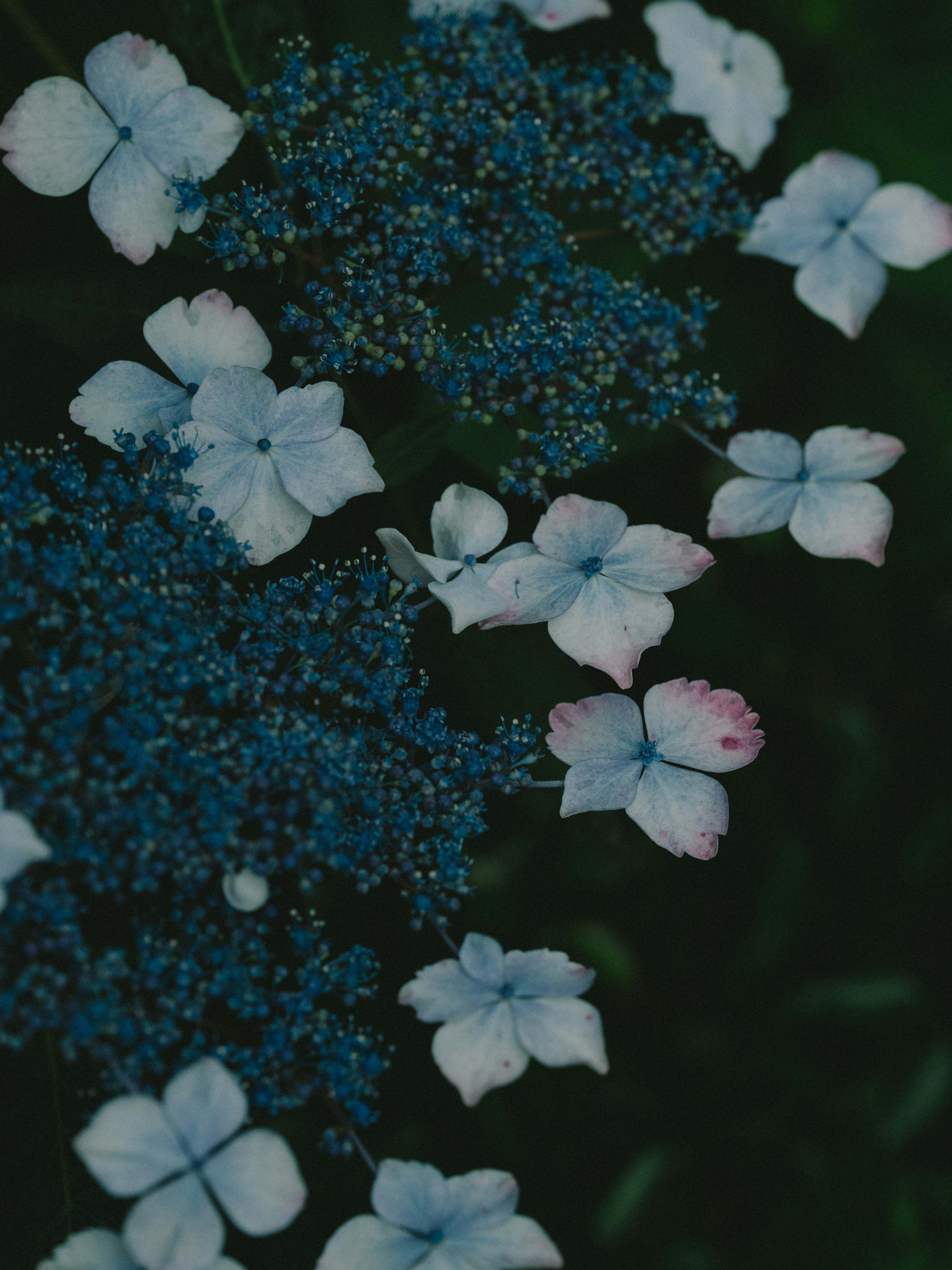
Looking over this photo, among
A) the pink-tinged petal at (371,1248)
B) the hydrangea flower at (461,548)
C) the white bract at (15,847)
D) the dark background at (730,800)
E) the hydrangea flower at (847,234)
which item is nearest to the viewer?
the white bract at (15,847)

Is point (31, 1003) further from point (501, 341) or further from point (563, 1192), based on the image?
point (563, 1192)

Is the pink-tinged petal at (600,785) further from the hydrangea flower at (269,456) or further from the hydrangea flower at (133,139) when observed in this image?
the hydrangea flower at (133,139)

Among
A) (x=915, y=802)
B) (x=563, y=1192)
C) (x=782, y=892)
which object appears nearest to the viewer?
(x=563, y=1192)

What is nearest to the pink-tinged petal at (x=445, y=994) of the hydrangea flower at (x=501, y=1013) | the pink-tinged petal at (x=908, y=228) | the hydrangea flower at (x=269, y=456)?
the hydrangea flower at (x=501, y=1013)

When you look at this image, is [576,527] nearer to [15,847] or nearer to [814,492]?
[814,492]

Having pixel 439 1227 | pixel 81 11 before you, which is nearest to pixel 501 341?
pixel 81 11

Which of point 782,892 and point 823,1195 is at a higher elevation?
point 782,892

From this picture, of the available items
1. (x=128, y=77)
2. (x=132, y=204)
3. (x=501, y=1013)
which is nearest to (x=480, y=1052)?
(x=501, y=1013)
